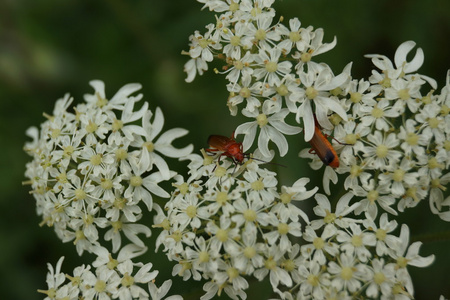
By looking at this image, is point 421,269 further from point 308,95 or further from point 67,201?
point 67,201

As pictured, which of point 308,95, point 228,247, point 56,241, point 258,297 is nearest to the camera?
point 228,247

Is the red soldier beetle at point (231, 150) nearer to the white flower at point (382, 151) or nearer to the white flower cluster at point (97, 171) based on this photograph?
the white flower cluster at point (97, 171)

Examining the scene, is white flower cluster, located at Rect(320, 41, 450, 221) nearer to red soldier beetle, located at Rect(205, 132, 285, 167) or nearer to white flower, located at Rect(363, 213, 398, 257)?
white flower, located at Rect(363, 213, 398, 257)

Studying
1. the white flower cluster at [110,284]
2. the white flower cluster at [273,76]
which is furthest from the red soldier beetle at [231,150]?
the white flower cluster at [110,284]

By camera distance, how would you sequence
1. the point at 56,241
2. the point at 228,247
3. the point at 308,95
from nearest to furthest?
1. the point at 228,247
2. the point at 308,95
3. the point at 56,241

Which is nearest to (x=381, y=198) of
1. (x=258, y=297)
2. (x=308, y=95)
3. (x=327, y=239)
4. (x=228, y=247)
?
(x=327, y=239)

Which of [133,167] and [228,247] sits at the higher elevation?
[133,167]

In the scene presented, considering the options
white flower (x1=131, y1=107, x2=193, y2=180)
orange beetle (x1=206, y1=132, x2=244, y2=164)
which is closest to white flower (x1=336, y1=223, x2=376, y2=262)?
orange beetle (x1=206, y1=132, x2=244, y2=164)
